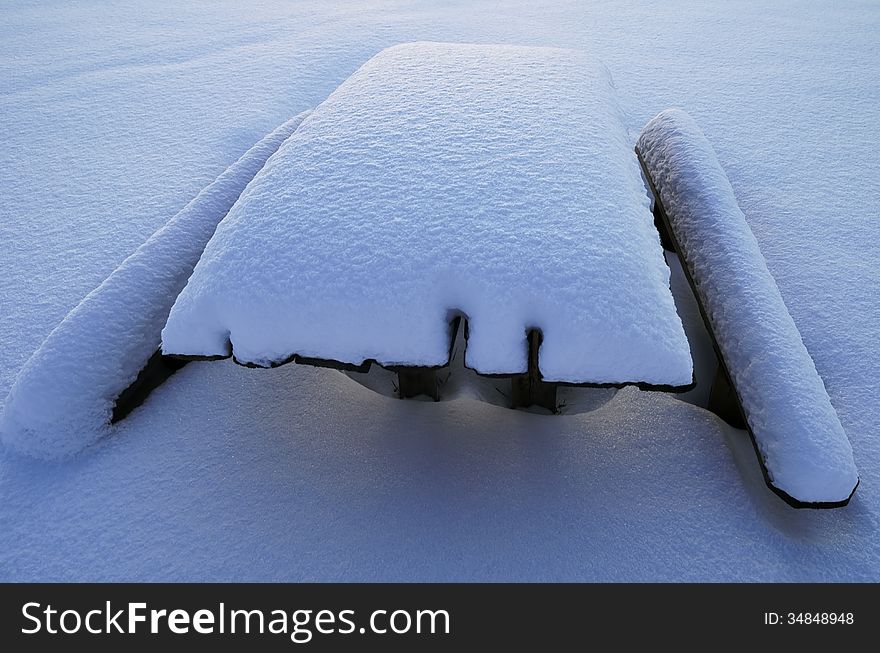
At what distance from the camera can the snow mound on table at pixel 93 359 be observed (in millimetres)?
1243

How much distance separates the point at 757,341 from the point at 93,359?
1230mm

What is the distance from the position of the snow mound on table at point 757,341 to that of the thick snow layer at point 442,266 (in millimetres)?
211

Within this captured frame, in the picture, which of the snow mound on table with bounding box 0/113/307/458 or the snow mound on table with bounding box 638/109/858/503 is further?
the snow mound on table with bounding box 0/113/307/458

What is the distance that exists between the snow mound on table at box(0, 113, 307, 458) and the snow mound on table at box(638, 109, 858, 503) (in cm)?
111

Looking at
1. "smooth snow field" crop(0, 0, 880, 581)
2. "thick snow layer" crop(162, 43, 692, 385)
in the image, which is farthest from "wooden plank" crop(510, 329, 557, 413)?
"thick snow layer" crop(162, 43, 692, 385)

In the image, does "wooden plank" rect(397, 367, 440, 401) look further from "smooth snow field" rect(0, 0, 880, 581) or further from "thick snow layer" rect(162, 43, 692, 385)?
"thick snow layer" rect(162, 43, 692, 385)

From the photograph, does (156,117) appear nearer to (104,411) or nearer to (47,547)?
(104,411)

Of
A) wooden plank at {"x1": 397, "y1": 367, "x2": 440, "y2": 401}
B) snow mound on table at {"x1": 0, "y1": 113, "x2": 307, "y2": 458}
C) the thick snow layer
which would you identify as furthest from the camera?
wooden plank at {"x1": 397, "y1": 367, "x2": 440, "y2": 401}

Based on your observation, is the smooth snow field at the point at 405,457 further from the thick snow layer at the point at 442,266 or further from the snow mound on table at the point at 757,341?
the thick snow layer at the point at 442,266

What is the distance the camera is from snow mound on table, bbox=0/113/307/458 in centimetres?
124

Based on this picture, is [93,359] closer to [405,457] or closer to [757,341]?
[405,457]

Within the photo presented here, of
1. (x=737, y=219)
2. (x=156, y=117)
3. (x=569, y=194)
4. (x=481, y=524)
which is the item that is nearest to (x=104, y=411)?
(x=481, y=524)

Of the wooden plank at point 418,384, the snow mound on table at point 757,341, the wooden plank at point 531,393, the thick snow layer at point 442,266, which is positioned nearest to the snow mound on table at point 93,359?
the thick snow layer at point 442,266

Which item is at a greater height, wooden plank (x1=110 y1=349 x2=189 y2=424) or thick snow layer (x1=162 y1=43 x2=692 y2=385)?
thick snow layer (x1=162 y1=43 x2=692 y2=385)
